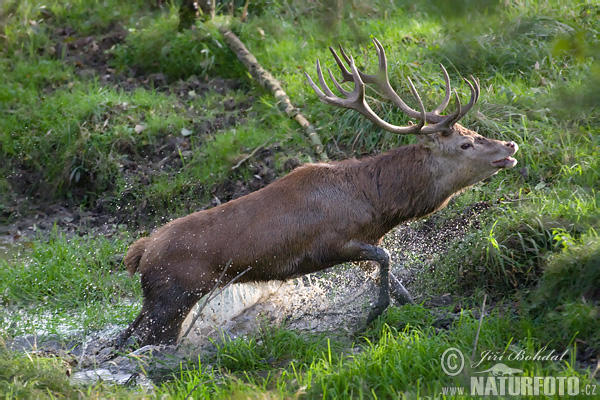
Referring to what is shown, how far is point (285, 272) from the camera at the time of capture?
5531mm

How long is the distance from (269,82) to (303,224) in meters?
3.81

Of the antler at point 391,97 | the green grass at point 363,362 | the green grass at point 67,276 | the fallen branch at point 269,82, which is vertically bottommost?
the green grass at point 67,276

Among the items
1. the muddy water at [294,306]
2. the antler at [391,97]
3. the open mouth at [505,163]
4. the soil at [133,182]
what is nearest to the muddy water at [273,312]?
the muddy water at [294,306]

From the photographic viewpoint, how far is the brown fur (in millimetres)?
5359

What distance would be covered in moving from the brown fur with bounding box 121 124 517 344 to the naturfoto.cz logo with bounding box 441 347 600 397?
1.21m

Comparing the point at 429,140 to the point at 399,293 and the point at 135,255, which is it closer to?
the point at 399,293

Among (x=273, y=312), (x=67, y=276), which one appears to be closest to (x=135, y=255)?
(x=273, y=312)

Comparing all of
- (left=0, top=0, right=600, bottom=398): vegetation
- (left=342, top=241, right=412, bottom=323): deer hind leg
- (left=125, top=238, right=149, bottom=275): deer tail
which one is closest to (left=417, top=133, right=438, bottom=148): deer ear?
(left=0, top=0, right=600, bottom=398): vegetation

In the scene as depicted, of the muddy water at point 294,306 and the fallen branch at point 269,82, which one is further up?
the fallen branch at point 269,82

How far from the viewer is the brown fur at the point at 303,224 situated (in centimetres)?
536

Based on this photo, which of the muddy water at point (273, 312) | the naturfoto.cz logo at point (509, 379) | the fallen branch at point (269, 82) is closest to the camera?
the naturfoto.cz logo at point (509, 379)

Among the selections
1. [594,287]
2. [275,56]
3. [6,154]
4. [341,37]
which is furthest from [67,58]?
[594,287]

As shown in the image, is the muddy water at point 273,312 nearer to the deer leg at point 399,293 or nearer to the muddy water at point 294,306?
the muddy water at point 294,306

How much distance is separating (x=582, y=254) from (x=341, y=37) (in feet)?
16.3
